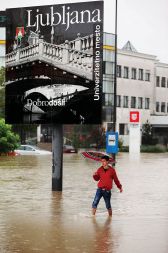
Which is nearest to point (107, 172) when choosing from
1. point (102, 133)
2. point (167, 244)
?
point (167, 244)

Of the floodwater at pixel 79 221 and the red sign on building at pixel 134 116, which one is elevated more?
the red sign on building at pixel 134 116

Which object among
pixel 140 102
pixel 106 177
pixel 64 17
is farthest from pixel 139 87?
pixel 106 177

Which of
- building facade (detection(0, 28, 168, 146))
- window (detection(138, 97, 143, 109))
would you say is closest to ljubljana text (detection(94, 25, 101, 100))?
building facade (detection(0, 28, 168, 146))

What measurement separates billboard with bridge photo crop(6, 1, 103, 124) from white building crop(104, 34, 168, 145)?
237ft

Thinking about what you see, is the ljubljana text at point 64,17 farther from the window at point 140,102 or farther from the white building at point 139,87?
the window at point 140,102

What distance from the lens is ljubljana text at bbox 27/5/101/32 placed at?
24.1 m

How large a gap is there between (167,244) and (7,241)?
9.98 ft

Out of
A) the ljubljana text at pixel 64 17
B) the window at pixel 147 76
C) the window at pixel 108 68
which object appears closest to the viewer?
the ljubljana text at pixel 64 17

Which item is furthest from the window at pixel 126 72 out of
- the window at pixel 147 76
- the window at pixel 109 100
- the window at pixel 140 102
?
Answer: the window at pixel 140 102

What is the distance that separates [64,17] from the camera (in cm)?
2470

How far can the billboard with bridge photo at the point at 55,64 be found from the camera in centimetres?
2397

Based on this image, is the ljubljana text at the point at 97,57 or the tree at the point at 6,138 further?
the tree at the point at 6,138

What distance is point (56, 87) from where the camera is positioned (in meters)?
24.6

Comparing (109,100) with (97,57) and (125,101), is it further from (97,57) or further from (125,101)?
(97,57)
